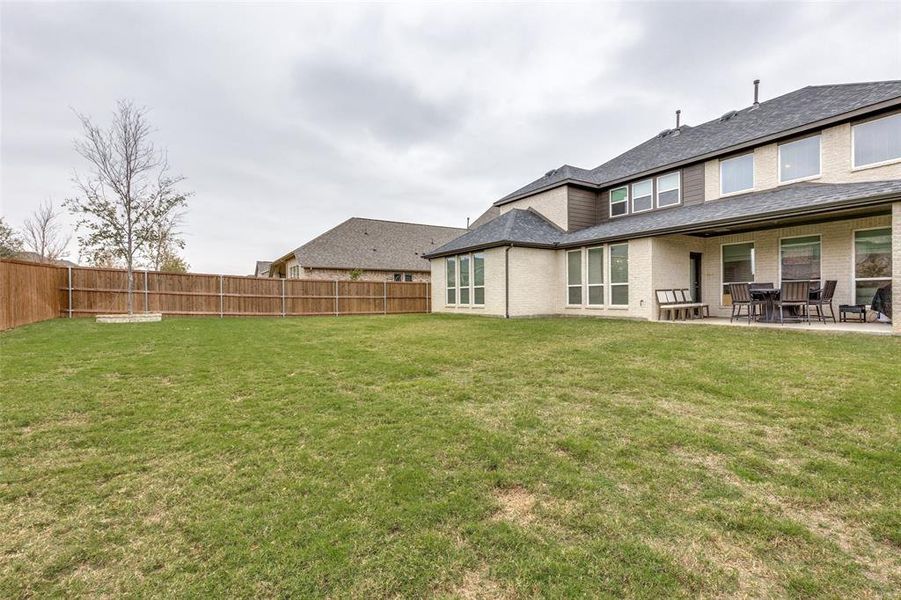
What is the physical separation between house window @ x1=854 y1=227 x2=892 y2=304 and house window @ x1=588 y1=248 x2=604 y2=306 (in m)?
6.40

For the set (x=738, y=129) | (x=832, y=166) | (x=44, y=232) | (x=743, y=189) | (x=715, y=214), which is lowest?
(x=715, y=214)

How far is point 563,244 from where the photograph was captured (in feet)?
49.5

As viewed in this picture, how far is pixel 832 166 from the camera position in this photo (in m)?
10.9

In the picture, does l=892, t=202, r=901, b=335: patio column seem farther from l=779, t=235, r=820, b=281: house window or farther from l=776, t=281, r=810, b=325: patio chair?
l=779, t=235, r=820, b=281: house window

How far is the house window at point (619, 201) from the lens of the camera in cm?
1620

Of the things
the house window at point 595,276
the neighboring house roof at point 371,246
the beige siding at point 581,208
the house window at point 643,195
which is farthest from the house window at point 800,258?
the neighboring house roof at point 371,246

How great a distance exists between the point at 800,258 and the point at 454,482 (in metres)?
13.5

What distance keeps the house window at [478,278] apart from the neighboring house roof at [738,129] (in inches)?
176

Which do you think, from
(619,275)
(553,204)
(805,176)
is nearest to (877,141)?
(805,176)

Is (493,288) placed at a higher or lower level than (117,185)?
lower

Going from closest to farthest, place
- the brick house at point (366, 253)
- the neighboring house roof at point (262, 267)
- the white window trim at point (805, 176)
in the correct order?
1. the white window trim at point (805, 176)
2. the brick house at point (366, 253)
3. the neighboring house roof at point (262, 267)

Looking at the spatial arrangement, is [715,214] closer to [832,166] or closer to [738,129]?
[832,166]

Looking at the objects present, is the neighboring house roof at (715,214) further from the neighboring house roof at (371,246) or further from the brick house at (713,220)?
the neighboring house roof at (371,246)

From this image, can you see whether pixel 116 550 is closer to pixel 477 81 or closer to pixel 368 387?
pixel 368 387
